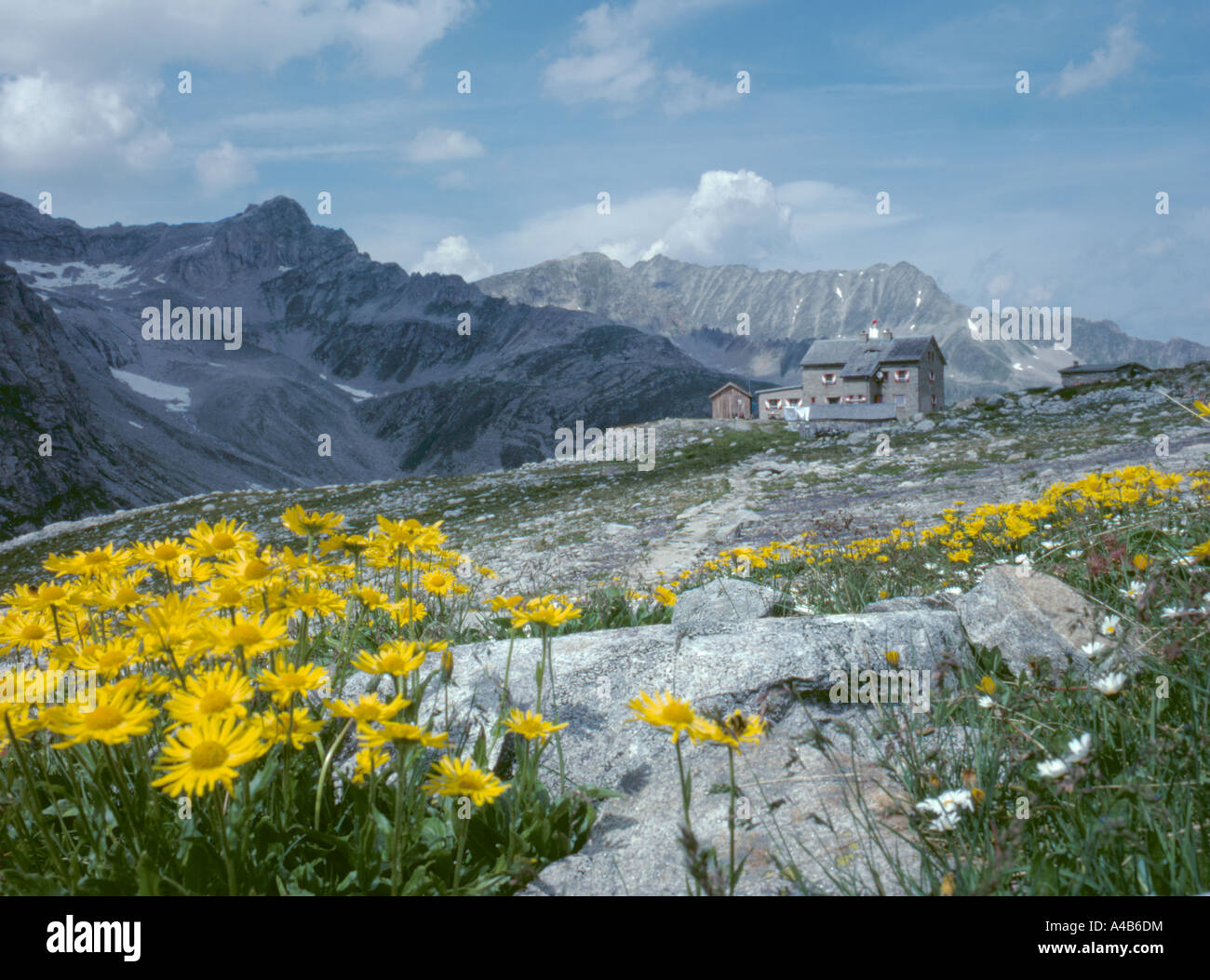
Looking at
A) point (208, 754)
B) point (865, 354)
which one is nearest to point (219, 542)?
point (208, 754)

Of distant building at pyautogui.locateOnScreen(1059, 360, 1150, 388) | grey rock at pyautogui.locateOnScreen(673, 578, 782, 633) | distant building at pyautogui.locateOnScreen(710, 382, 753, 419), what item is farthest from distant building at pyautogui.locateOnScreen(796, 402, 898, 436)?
grey rock at pyautogui.locateOnScreen(673, 578, 782, 633)

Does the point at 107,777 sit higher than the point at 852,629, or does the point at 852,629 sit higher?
the point at 852,629

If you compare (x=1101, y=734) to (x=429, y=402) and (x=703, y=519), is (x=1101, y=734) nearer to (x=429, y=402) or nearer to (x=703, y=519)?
(x=703, y=519)

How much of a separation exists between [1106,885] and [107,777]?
314cm

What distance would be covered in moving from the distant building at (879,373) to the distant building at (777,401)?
3.85m

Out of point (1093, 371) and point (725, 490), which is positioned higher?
point (1093, 371)

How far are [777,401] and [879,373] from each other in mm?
19586

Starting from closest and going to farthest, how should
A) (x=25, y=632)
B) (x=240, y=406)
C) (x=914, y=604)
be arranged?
(x=25, y=632)
(x=914, y=604)
(x=240, y=406)

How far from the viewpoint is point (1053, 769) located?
2.06 m

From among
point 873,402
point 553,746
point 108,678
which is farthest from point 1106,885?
point 873,402

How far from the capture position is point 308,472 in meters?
132

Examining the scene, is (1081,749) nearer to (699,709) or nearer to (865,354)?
(699,709)

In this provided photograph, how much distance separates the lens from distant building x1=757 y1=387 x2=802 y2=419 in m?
79.1
